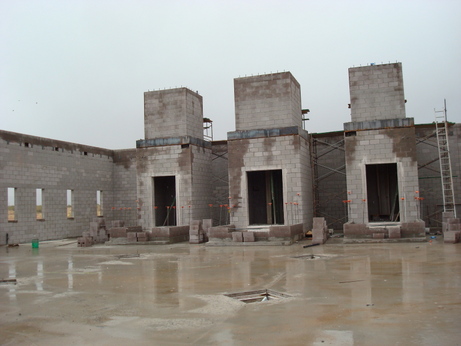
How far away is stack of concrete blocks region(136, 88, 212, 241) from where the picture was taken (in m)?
20.3

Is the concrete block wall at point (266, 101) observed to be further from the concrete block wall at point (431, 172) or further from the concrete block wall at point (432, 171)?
the concrete block wall at point (432, 171)

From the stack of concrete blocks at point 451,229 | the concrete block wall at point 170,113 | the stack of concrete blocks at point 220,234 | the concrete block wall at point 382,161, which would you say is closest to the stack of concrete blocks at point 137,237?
the stack of concrete blocks at point 220,234

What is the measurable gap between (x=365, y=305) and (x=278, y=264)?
4932 millimetres

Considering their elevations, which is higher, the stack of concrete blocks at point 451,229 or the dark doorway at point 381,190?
the dark doorway at point 381,190

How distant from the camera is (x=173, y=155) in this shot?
67.4 ft

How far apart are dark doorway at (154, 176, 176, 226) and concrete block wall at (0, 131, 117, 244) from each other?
440cm

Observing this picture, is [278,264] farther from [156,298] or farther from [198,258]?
[156,298]

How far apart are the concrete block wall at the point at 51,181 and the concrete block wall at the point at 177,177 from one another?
4540 mm

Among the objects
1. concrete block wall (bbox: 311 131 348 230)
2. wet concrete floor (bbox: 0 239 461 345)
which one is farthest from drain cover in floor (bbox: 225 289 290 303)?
concrete block wall (bbox: 311 131 348 230)

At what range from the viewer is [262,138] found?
1884 cm

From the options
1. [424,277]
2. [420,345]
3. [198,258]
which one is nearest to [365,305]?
[420,345]

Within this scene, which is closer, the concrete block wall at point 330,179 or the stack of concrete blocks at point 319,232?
the stack of concrete blocks at point 319,232

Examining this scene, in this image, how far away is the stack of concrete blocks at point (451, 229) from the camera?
1472cm

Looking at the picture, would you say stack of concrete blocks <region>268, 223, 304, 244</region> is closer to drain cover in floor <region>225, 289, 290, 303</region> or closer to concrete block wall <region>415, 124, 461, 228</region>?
concrete block wall <region>415, 124, 461, 228</region>
